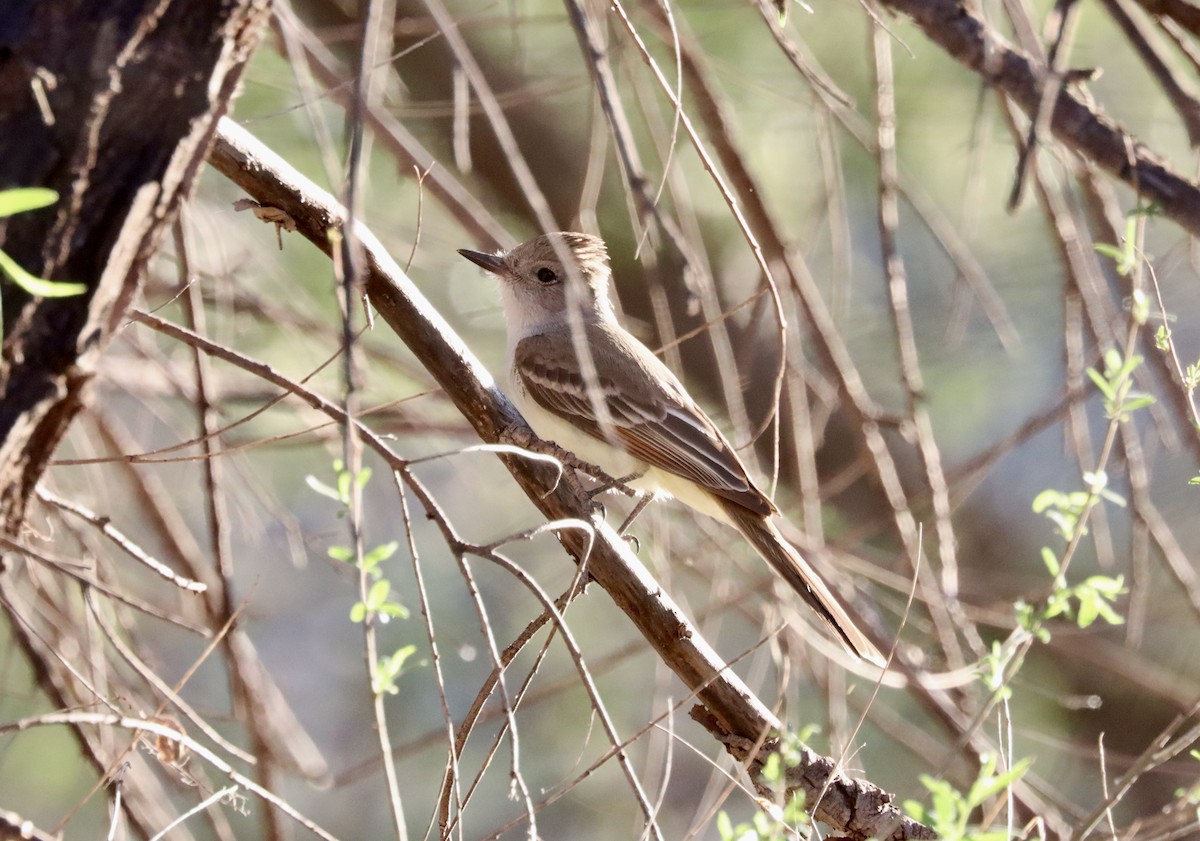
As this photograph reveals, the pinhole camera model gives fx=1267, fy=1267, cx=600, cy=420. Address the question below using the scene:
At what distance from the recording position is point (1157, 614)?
191 inches

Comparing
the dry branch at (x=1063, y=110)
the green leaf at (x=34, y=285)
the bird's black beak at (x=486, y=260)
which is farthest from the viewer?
the bird's black beak at (x=486, y=260)

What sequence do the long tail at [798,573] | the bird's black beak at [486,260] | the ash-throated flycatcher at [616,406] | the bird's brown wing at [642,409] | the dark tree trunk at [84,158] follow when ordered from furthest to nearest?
the bird's black beak at [486,260] → the bird's brown wing at [642,409] → the ash-throated flycatcher at [616,406] → the long tail at [798,573] → the dark tree trunk at [84,158]

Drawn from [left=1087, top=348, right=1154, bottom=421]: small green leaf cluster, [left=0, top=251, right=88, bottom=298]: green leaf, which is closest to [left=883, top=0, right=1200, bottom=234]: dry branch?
[left=1087, top=348, right=1154, bottom=421]: small green leaf cluster

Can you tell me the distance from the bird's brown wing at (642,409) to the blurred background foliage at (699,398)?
214 millimetres

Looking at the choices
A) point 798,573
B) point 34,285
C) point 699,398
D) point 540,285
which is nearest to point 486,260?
point 540,285

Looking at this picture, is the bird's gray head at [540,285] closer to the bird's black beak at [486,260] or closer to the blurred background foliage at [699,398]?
the bird's black beak at [486,260]

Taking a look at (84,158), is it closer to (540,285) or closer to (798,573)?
(798,573)

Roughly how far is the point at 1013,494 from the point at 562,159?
8.69ft

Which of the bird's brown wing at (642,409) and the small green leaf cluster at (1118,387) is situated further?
the bird's brown wing at (642,409)

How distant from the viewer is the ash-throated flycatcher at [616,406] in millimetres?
3715

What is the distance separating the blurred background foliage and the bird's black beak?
4.2 inches

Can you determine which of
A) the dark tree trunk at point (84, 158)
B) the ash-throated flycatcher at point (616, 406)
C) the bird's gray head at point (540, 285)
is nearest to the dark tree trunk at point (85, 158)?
the dark tree trunk at point (84, 158)

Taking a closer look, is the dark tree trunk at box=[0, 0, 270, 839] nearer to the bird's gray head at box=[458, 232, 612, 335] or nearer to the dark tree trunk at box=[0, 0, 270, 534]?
the dark tree trunk at box=[0, 0, 270, 534]

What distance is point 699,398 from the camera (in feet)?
17.7
